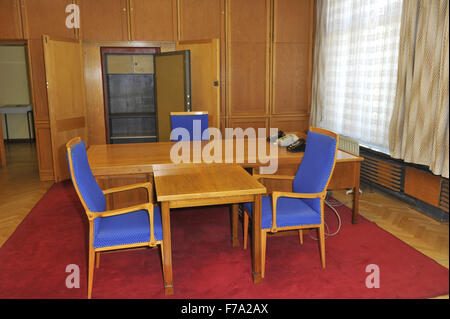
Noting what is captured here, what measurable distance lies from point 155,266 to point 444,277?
6.89ft

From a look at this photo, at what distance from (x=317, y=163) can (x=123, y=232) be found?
1413 mm

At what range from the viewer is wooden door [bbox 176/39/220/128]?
541 centimetres

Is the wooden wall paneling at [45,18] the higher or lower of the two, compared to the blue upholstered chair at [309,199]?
higher

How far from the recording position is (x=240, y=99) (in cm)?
606

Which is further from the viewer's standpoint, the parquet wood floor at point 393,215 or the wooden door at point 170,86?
the wooden door at point 170,86

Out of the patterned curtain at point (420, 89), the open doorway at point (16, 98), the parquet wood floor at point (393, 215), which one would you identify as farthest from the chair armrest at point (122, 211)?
the open doorway at point (16, 98)

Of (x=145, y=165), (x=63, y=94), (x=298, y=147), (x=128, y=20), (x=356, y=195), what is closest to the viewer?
(x=145, y=165)

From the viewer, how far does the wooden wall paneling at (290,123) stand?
624 cm

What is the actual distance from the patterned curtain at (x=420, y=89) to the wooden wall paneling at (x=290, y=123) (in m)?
2.23

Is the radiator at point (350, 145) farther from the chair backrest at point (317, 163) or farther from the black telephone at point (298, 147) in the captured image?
the chair backrest at point (317, 163)

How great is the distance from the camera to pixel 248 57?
19.5 feet

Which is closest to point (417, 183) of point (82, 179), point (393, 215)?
point (393, 215)

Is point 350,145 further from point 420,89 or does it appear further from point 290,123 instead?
point 290,123

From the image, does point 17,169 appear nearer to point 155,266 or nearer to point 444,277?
point 155,266
